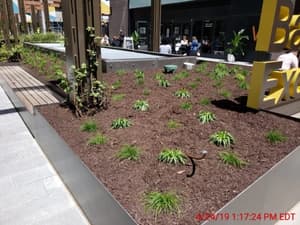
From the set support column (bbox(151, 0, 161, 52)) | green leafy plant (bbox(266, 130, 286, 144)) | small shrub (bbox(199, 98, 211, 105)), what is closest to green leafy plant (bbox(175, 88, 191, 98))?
small shrub (bbox(199, 98, 211, 105))

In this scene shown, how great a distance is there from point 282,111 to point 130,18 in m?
20.2

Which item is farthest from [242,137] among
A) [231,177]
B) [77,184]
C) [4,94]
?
[4,94]

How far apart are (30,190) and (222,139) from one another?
2.38 metres

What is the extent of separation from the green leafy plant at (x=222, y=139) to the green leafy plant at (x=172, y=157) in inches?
21.4

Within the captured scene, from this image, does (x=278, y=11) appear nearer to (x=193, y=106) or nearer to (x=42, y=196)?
(x=193, y=106)

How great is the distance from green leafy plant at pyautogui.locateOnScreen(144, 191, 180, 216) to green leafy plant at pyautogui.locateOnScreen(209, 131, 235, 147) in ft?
3.78

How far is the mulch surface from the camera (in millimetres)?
2203

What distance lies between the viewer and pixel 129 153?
2.83 m

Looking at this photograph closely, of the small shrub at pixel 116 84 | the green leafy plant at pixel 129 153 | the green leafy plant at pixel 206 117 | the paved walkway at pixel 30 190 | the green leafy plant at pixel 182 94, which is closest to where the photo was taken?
the paved walkway at pixel 30 190

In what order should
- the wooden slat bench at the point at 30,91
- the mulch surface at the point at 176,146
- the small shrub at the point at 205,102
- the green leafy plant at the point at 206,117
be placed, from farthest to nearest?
the wooden slat bench at the point at 30,91 → the small shrub at the point at 205,102 → the green leafy plant at the point at 206,117 → the mulch surface at the point at 176,146

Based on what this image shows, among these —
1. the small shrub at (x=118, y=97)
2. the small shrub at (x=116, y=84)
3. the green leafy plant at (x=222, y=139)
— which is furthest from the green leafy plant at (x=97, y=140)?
the small shrub at (x=116, y=84)

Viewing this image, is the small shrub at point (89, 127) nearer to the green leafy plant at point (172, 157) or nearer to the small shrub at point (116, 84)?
the green leafy plant at point (172, 157)

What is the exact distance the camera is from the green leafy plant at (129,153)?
2804 mm
